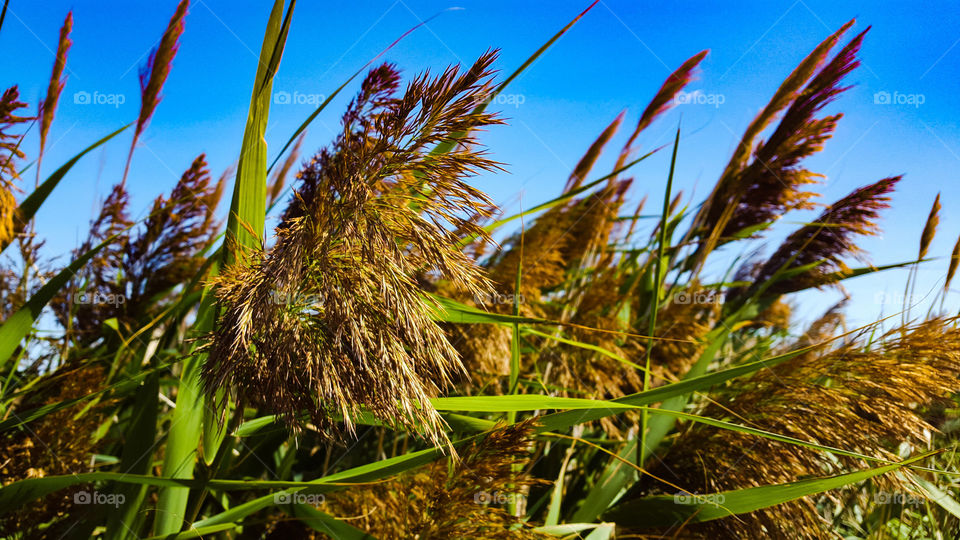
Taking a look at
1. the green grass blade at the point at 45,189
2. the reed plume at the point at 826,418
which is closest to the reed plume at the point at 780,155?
the reed plume at the point at 826,418

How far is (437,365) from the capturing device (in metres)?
0.81

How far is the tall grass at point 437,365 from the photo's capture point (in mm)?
783

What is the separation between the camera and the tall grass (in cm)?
78

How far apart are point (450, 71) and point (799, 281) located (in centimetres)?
226

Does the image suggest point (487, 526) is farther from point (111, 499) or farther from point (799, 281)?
point (799, 281)

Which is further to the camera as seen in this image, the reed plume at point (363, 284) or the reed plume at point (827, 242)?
the reed plume at point (827, 242)

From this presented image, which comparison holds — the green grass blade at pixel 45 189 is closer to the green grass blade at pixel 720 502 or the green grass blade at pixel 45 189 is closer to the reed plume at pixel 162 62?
the reed plume at pixel 162 62

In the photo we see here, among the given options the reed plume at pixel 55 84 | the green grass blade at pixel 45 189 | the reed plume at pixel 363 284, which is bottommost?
the reed plume at pixel 363 284

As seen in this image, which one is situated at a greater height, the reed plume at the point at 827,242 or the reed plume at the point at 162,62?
the reed plume at the point at 162,62

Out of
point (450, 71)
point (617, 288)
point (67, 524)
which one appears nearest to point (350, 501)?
point (67, 524)

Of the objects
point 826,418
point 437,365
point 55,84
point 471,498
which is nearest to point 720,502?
point 826,418

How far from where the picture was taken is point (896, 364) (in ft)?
4.23

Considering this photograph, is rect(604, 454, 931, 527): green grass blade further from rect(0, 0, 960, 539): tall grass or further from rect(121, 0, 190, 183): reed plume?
rect(121, 0, 190, 183): reed plume

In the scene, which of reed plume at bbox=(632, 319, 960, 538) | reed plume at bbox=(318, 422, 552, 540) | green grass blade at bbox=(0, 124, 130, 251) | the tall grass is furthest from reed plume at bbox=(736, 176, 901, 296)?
green grass blade at bbox=(0, 124, 130, 251)
